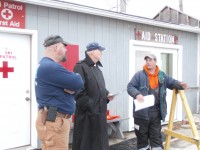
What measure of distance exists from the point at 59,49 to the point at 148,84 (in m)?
1.89

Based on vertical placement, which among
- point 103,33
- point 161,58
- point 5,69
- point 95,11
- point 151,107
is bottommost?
point 151,107

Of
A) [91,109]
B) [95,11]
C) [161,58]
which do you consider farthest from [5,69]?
[161,58]

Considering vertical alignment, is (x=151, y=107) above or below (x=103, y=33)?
below

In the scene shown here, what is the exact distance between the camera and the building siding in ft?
17.9

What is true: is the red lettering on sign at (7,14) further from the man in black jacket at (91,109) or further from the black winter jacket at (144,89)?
the black winter jacket at (144,89)

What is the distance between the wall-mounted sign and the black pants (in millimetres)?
3340

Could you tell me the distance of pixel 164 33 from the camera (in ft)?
27.0

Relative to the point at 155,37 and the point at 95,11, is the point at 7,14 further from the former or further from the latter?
the point at 155,37

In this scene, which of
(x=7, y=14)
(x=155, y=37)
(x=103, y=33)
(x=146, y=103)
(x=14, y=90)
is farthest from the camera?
(x=155, y=37)

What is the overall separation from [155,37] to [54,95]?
5.49 m

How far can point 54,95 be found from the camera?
9.55 ft

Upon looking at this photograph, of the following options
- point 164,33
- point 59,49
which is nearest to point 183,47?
point 164,33

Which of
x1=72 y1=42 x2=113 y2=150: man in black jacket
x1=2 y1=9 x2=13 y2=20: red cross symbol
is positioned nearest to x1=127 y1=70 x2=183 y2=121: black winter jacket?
x1=72 y1=42 x2=113 y2=150: man in black jacket

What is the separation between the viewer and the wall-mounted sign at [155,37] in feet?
24.5
